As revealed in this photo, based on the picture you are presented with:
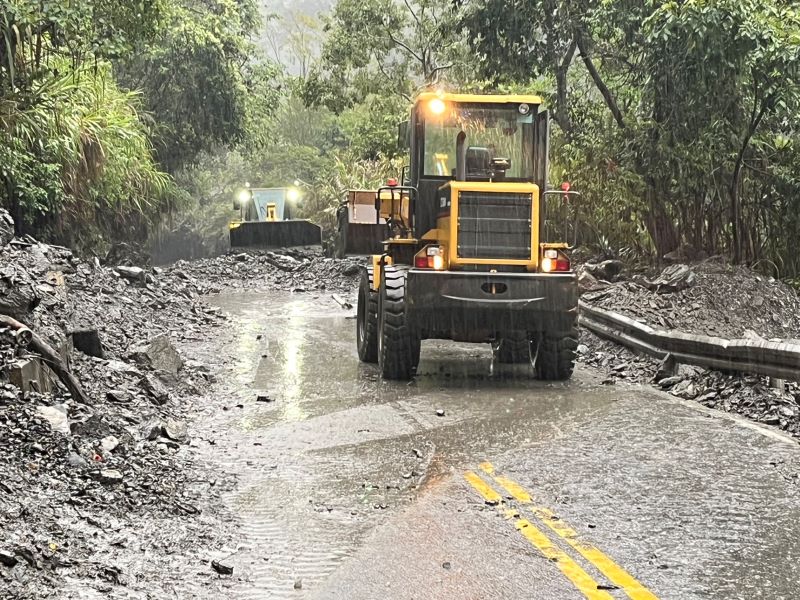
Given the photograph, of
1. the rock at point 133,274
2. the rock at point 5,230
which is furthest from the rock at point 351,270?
the rock at point 5,230

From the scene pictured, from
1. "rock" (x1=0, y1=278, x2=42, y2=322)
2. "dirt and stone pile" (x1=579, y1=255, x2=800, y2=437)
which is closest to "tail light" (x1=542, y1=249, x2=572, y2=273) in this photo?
"dirt and stone pile" (x1=579, y1=255, x2=800, y2=437)

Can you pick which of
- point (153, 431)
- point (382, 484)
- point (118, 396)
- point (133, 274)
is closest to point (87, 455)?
point (153, 431)

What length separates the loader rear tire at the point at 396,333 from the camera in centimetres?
1205

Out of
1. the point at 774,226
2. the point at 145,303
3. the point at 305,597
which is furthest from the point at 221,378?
the point at 774,226

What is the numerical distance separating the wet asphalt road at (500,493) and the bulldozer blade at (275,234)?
24.7m

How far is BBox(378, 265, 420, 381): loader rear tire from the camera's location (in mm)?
12047

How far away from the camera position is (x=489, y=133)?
41.2ft

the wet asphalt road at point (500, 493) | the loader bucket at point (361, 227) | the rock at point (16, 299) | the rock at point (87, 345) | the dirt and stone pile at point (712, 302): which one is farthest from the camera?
the loader bucket at point (361, 227)

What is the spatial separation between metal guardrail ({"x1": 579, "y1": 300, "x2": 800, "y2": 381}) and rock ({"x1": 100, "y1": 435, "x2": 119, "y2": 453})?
6239 millimetres

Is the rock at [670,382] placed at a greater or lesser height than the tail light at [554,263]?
lesser

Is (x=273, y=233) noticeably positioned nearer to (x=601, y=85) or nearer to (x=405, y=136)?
(x=601, y=85)

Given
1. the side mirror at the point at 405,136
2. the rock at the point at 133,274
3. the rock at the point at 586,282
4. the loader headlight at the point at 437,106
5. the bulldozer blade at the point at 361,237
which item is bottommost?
the rock at the point at 133,274

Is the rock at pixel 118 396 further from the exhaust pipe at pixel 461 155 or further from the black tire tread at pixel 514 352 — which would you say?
the black tire tread at pixel 514 352

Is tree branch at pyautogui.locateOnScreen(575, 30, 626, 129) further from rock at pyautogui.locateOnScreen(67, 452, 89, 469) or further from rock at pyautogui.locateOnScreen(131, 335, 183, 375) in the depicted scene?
rock at pyautogui.locateOnScreen(67, 452, 89, 469)
